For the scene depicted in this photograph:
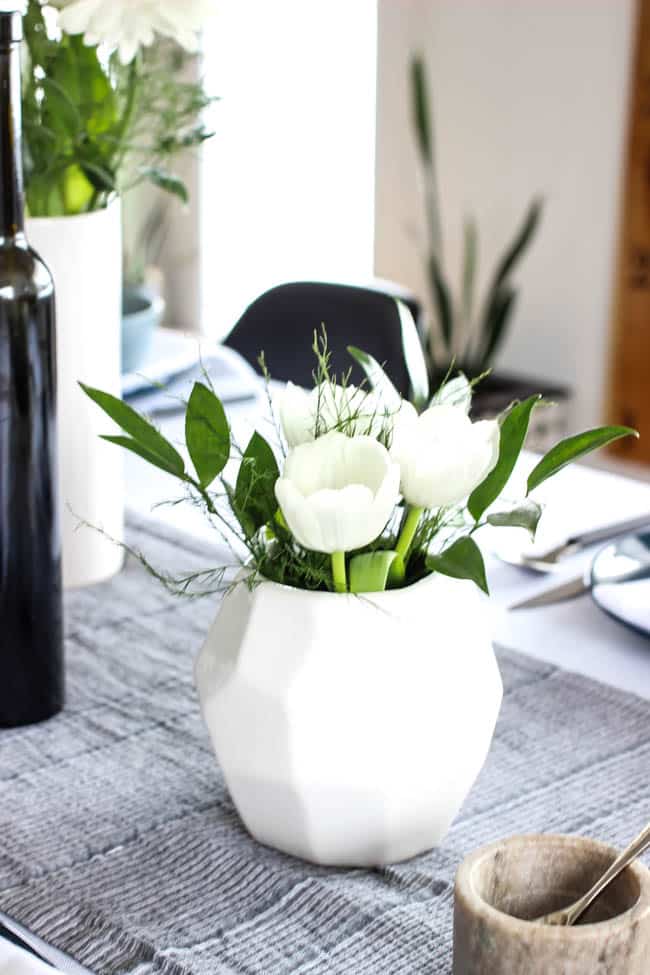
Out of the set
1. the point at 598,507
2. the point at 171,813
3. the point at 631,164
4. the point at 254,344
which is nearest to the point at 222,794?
the point at 171,813

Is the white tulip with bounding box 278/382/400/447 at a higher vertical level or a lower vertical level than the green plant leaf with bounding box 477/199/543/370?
higher

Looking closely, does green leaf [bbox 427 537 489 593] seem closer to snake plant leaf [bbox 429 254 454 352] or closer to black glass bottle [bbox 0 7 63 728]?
black glass bottle [bbox 0 7 63 728]

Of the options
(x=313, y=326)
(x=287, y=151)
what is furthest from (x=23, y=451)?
(x=287, y=151)

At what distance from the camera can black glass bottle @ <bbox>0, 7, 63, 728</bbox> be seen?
32.6 inches

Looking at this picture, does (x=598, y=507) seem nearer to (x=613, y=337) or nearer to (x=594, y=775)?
(x=594, y=775)

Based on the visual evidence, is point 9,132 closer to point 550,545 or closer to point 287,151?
point 550,545

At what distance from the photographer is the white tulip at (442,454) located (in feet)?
2.12

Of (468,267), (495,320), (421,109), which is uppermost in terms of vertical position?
(421,109)

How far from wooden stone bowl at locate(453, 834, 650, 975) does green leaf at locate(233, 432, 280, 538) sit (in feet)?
0.71

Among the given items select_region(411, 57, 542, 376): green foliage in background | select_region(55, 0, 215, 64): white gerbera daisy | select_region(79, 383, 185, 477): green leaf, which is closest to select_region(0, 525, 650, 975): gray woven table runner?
select_region(79, 383, 185, 477): green leaf

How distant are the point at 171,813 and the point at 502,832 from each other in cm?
19

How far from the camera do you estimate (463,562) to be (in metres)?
0.66

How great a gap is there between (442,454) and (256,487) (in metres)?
0.11

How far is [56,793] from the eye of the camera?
31.7 inches
